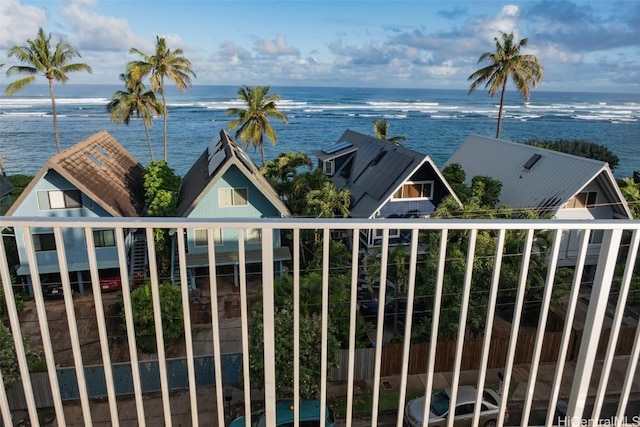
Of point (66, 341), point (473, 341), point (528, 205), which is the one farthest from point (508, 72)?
point (66, 341)

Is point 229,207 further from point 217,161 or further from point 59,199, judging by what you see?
point 59,199

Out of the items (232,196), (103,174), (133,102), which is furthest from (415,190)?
(133,102)

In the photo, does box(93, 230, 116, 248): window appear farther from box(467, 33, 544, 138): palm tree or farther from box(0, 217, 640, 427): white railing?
box(467, 33, 544, 138): palm tree

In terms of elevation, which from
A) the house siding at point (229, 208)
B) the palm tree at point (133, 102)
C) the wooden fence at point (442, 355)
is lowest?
the wooden fence at point (442, 355)

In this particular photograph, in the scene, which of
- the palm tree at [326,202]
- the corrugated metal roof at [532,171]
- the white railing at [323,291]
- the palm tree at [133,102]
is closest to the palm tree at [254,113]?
the palm tree at [133,102]

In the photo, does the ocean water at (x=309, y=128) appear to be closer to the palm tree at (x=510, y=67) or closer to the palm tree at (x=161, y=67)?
the palm tree at (x=161, y=67)

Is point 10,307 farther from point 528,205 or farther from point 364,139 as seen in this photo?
point 364,139
